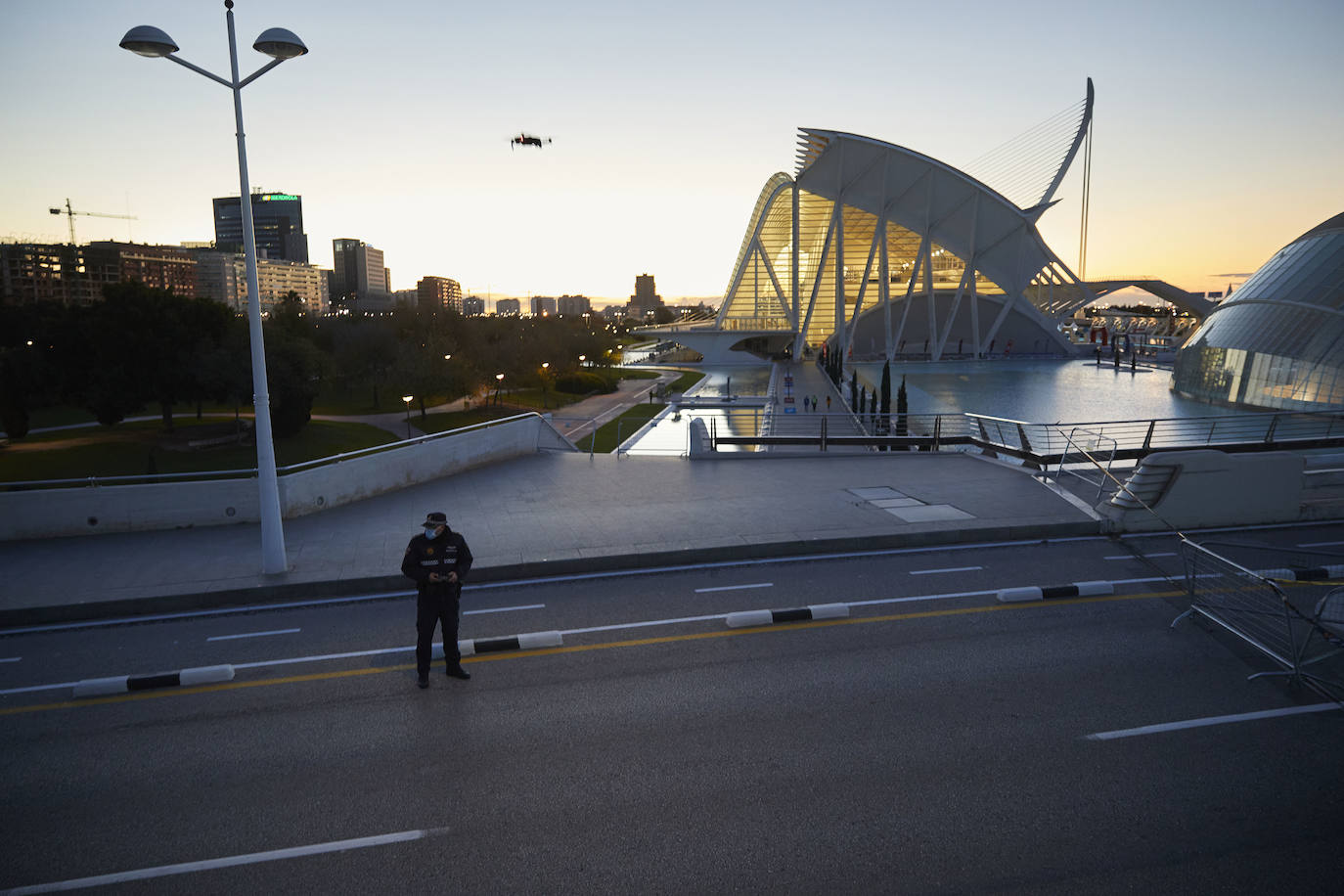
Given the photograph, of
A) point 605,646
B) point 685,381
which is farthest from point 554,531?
point 685,381

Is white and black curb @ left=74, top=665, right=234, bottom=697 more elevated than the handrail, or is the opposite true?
the handrail

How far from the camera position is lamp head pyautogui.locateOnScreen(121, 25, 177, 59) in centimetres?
902

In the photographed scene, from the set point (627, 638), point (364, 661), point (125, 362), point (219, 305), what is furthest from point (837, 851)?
point (219, 305)

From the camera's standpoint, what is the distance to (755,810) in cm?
532

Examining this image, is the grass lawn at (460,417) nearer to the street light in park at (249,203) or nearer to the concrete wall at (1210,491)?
the street light in park at (249,203)

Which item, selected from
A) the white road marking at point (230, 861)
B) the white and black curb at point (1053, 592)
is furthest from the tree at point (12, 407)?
the white and black curb at point (1053, 592)

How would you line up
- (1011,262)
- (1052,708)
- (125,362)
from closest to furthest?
(1052,708), (125,362), (1011,262)

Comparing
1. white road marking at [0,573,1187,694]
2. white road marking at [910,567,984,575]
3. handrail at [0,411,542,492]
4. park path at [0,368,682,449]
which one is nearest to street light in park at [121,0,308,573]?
handrail at [0,411,542,492]

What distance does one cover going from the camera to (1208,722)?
641cm

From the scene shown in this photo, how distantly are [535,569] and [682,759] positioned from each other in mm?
5060

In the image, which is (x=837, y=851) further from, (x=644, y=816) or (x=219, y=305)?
(x=219, y=305)

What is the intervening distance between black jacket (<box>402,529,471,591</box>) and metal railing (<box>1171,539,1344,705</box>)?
7330 mm

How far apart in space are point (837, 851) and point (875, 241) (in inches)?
2844

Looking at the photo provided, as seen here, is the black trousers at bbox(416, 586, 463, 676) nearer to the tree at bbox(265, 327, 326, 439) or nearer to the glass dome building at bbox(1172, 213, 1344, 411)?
the glass dome building at bbox(1172, 213, 1344, 411)
